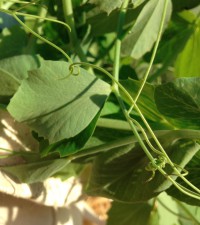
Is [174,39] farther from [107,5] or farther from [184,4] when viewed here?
[107,5]

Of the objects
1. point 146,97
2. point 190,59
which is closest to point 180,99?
point 146,97

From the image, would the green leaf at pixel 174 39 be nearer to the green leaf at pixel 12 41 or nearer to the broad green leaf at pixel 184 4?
the broad green leaf at pixel 184 4

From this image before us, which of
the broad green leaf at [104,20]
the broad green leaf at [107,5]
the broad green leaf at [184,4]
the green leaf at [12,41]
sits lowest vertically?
the green leaf at [12,41]

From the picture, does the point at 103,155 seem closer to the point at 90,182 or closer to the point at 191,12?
the point at 90,182

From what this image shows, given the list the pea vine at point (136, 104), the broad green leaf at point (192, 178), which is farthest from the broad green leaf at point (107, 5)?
the broad green leaf at point (192, 178)

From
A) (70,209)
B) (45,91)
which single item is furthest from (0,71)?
(70,209)

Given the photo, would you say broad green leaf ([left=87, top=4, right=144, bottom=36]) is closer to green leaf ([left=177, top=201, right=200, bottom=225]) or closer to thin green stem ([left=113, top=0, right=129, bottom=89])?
thin green stem ([left=113, top=0, right=129, bottom=89])

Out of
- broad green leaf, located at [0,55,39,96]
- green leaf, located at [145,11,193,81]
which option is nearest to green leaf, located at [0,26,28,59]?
broad green leaf, located at [0,55,39,96]
